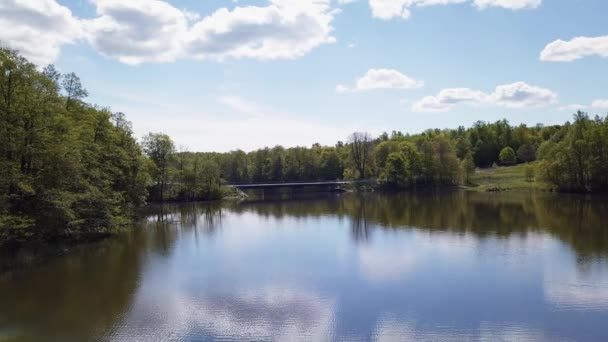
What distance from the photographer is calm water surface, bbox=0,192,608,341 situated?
658 inches

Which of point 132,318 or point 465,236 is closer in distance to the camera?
point 132,318

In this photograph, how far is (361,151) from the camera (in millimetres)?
111062

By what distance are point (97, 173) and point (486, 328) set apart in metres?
30.2

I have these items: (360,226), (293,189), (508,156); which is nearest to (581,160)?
(508,156)

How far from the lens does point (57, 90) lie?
33.2 m

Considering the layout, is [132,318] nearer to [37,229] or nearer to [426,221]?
[37,229]

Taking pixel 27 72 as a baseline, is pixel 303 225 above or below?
below

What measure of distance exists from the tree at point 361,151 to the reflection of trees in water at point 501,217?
1764 inches

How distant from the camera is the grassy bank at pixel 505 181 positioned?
281 ft

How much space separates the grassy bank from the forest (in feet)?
8.12

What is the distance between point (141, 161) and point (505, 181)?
7549cm

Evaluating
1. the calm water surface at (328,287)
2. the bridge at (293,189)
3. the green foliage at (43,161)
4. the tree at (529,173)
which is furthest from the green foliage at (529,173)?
the green foliage at (43,161)

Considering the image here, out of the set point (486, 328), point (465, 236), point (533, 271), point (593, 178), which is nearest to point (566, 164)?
point (593, 178)

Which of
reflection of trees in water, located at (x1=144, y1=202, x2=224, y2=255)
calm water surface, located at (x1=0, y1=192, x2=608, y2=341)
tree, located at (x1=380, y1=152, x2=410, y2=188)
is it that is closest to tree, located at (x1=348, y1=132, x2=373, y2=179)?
tree, located at (x1=380, y1=152, x2=410, y2=188)
